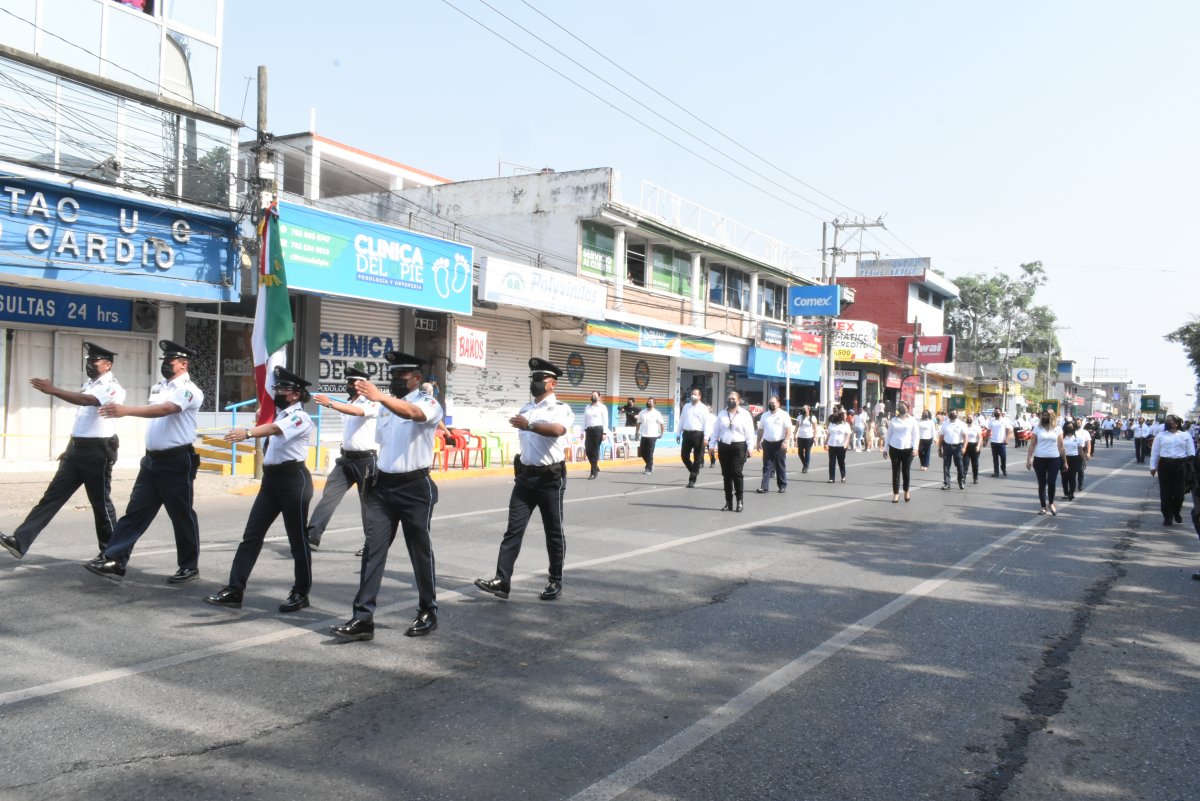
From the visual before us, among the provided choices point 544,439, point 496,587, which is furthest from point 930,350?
point 496,587

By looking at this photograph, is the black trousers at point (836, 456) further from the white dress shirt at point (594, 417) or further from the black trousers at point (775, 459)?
the white dress shirt at point (594, 417)

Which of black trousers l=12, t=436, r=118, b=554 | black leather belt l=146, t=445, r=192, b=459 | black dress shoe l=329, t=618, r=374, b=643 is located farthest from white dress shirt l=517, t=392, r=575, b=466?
black trousers l=12, t=436, r=118, b=554

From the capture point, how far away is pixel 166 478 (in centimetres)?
681

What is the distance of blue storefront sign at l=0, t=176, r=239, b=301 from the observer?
13609 mm

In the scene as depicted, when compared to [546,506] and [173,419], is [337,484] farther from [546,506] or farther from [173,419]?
[546,506]

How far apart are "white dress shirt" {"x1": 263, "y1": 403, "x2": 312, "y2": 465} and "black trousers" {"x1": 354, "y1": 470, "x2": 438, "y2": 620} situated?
0.83 metres

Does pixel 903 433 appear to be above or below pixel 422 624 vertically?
above

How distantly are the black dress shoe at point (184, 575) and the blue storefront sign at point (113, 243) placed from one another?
8.94 m

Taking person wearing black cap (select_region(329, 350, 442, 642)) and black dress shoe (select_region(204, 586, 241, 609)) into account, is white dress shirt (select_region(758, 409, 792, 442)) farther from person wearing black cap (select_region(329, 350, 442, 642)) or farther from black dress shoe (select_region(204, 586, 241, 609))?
black dress shoe (select_region(204, 586, 241, 609))

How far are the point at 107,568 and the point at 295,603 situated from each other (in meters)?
1.67

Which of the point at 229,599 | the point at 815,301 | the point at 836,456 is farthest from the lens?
the point at 815,301

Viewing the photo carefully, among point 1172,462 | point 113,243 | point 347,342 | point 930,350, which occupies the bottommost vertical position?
point 1172,462

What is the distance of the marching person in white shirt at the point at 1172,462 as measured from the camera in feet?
42.6

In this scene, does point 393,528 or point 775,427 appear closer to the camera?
point 393,528
